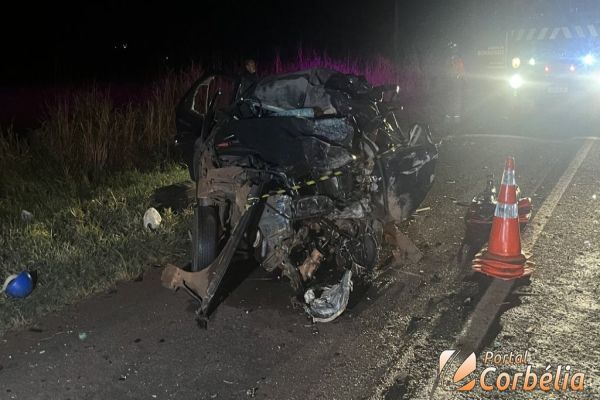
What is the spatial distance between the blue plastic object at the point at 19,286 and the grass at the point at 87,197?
0.22 ft

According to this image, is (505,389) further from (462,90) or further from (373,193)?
(462,90)

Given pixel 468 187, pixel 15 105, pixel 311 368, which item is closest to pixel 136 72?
pixel 15 105

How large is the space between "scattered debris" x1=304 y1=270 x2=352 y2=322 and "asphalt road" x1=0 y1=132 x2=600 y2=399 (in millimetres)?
76

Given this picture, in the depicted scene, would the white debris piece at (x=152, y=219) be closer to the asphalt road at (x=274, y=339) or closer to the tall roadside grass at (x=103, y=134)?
the asphalt road at (x=274, y=339)

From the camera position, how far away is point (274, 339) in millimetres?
3896

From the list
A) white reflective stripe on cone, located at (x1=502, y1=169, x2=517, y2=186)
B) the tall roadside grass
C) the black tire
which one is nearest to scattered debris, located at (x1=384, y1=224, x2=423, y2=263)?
white reflective stripe on cone, located at (x1=502, y1=169, x2=517, y2=186)

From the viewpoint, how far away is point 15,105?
15.7m

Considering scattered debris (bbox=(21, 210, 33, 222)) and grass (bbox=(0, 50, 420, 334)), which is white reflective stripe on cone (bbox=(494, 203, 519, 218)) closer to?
grass (bbox=(0, 50, 420, 334))

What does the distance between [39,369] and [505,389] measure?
269 cm

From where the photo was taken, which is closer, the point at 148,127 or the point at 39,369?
the point at 39,369

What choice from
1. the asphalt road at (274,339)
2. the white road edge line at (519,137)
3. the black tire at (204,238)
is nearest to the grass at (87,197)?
the asphalt road at (274,339)

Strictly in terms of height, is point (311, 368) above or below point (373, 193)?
below

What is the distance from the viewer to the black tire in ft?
15.0

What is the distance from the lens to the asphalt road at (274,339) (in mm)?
→ 3381
